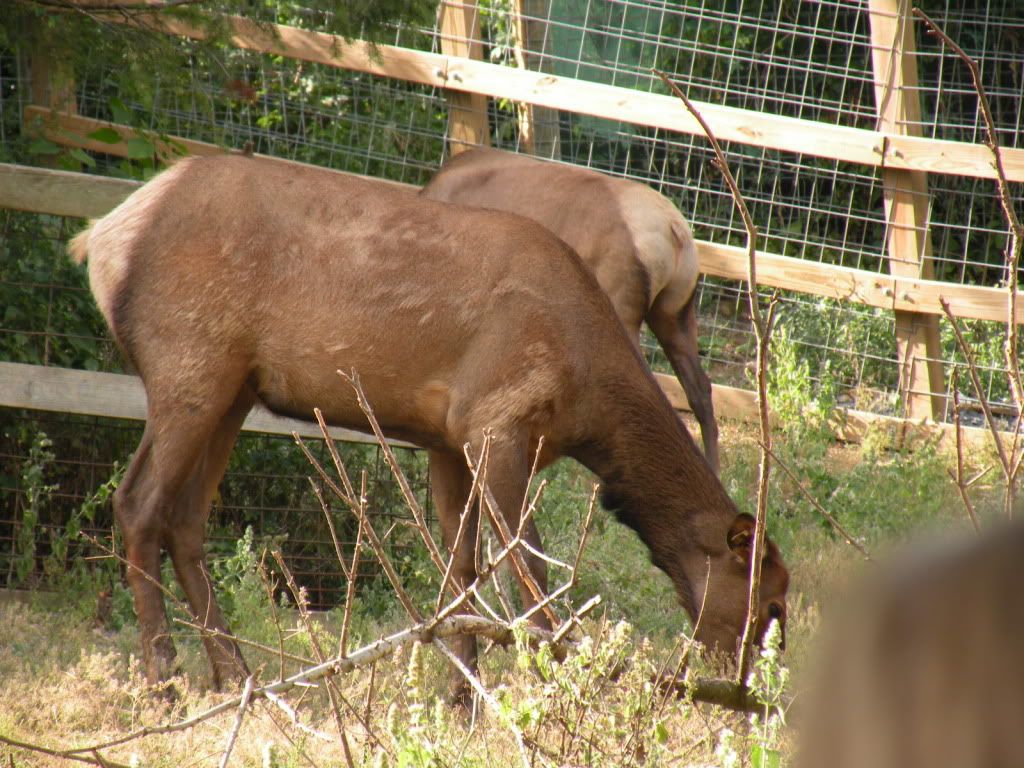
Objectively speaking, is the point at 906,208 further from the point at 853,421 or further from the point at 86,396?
the point at 86,396

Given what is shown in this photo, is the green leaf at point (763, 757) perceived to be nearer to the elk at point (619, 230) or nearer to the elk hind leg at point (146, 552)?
the elk hind leg at point (146, 552)

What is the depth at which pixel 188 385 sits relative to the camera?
4.35 metres

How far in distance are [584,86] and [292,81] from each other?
110 inches

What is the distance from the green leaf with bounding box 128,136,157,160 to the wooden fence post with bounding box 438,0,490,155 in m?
2.03

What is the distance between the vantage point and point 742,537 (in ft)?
14.2

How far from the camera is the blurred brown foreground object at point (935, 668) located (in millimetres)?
426

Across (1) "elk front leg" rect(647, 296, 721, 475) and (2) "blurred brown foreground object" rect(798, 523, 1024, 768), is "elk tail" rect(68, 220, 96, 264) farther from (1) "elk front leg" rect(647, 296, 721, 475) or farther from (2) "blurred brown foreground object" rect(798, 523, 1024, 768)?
(2) "blurred brown foreground object" rect(798, 523, 1024, 768)

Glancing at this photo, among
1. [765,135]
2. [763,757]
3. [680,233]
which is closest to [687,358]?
[680,233]

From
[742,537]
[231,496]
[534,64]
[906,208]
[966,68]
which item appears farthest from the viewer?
[966,68]

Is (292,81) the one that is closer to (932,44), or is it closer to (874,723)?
(932,44)

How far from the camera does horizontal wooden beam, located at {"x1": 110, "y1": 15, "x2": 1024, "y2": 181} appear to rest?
752cm

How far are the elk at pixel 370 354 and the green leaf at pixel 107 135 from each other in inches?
104

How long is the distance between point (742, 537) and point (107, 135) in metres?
4.52

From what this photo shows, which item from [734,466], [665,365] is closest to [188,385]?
[734,466]
